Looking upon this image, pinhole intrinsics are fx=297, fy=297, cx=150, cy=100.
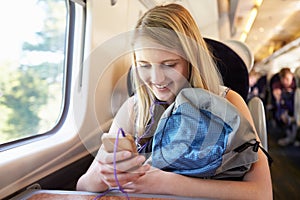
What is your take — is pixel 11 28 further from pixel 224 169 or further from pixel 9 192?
pixel 224 169

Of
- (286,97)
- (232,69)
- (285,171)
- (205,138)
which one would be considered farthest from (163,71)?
(286,97)

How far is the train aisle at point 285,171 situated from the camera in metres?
2.97

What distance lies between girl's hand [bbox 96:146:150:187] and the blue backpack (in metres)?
0.11

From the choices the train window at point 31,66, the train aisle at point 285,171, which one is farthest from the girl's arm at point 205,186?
the train aisle at point 285,171

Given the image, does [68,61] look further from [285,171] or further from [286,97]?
[286,97]

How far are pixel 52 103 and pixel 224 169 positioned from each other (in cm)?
85

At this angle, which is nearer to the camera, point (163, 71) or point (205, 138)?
point (205, 138)

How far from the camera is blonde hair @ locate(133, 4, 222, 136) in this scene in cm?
89

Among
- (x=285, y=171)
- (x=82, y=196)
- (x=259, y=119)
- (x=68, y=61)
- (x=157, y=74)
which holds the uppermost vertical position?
(x=68, y=61)

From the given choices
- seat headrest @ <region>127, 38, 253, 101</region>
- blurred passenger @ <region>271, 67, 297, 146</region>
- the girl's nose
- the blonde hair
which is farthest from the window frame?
blurred passenger @ <region>271, 67, 297, 146</region>

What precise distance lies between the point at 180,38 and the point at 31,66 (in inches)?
24.5

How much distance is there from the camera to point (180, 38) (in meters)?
0.88

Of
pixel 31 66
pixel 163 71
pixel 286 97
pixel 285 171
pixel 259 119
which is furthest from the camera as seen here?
pixel 286 97

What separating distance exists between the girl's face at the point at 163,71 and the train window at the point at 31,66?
46 centimetres
